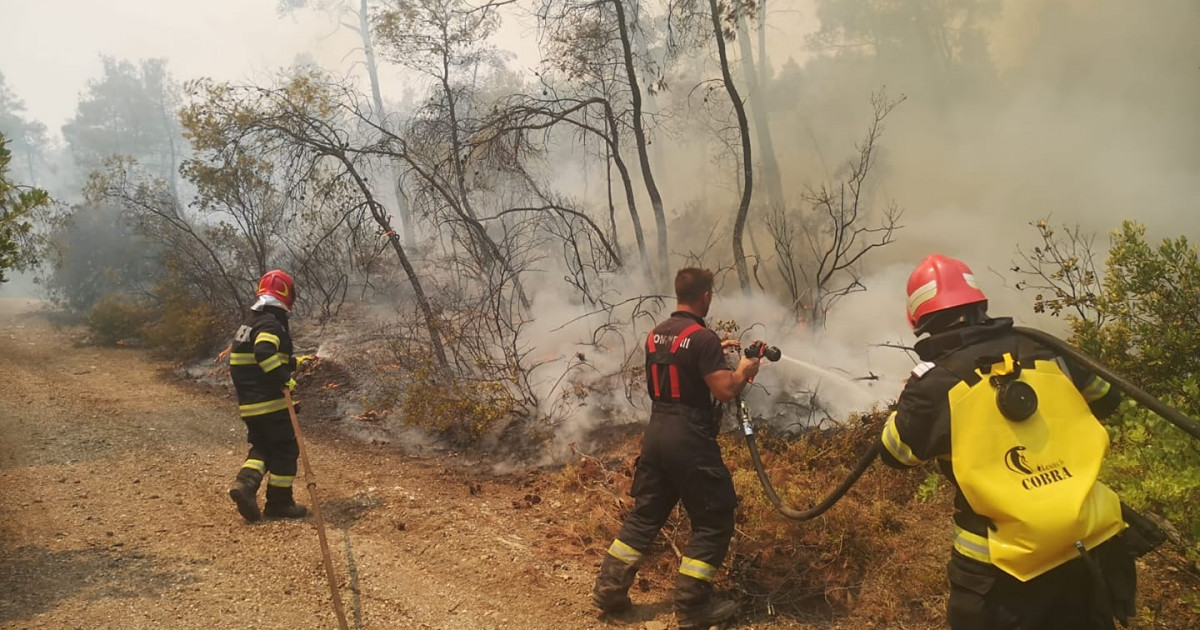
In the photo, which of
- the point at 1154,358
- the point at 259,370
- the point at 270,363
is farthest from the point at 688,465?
the point at 259,370

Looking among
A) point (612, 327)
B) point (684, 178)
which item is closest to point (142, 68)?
point (684, 178)

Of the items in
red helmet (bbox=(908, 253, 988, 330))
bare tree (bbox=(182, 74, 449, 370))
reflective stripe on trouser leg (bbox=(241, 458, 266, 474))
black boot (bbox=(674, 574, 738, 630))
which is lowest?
black boot (bbox=(674, 574, 738, 630))

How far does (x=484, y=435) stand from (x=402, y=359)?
2.36 metres

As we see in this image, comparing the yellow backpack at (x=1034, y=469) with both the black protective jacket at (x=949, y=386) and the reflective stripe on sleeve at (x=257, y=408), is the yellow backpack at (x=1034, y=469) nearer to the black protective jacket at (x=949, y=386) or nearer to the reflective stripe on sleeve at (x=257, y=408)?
the black protective jacket at (x=949, y=386)

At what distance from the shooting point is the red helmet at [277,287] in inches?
196

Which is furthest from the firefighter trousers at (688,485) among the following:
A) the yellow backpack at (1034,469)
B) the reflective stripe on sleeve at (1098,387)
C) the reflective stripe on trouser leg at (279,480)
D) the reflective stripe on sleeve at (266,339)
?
the reflective stripe on sleeve at (266,339)

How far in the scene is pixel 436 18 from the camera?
32.8ft

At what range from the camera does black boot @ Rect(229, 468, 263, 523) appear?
4738 mm

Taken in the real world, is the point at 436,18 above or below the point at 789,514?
above

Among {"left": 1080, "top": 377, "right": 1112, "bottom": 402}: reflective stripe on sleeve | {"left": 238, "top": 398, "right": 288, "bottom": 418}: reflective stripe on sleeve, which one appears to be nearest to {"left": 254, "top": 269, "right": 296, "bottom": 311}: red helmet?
{"left": 238, "top": 398, "right": 288, "bottom": 418}: reflective stripe on sleeve

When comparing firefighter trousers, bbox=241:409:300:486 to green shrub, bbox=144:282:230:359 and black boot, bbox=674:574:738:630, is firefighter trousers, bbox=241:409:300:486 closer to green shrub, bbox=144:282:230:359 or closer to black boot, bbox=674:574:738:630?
black boot, bbox=674:574:738:630

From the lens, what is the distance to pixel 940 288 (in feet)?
7.53

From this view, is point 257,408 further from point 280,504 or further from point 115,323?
point 115,323

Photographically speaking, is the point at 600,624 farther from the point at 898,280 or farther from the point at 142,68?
the point at 142,68
